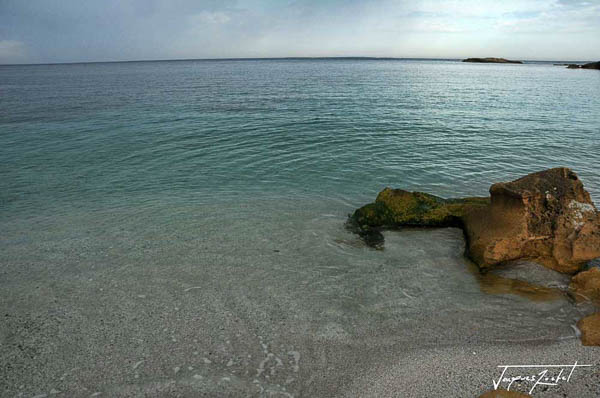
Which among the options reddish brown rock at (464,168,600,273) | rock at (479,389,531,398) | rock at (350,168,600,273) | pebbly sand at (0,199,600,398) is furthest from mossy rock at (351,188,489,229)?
rock at (479,389,531,398)

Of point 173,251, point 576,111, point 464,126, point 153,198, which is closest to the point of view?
point 173,251

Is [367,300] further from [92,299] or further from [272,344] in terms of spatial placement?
[92,299]

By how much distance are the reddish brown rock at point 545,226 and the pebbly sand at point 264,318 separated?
87 cm

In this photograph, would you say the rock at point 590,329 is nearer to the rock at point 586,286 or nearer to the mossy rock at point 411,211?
the rock at point 586,286

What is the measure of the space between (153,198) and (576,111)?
123ft

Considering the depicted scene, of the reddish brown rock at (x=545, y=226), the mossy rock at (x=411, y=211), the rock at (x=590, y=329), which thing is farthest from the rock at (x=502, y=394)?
the mossy rock at (x=411, y=211)

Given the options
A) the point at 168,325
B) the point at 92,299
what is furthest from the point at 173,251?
the point at 168,325

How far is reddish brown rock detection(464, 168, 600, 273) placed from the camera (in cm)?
760

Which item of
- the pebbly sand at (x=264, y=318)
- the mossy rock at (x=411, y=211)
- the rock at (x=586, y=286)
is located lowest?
the pebbly sand at (x=264, y=318)

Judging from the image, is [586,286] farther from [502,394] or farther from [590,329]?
[502,394]

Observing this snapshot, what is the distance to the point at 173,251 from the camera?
356 inches

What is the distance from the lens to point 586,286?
6.91 m

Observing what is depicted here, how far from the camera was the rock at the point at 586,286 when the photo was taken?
6741 mm

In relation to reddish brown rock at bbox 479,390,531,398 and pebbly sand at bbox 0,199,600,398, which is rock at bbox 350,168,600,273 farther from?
reddish brown rock at bbox 479,390,531,398
